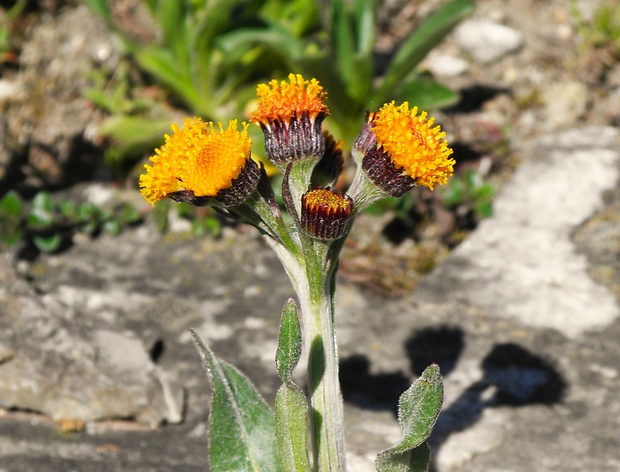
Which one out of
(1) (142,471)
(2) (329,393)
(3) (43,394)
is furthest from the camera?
(3) (43,394)

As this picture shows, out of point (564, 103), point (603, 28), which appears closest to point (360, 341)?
point (564, 103)

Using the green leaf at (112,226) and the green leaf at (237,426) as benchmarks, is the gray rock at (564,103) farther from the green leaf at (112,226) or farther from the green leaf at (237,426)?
the green leaf at (237,426)

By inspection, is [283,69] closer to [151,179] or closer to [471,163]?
[471,163]

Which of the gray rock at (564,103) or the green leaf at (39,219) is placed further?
the gray rock at (564,103)

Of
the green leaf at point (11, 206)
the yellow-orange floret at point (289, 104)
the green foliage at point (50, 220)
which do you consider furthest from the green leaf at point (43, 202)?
the yellow-orange floret at point (289, 104)

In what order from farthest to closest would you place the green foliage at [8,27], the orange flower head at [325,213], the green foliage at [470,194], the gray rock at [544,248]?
the green foliage at [8,27] < the green foliage at [470,194] < the gray rock at [544,248] < the orange flower head at [325,213]

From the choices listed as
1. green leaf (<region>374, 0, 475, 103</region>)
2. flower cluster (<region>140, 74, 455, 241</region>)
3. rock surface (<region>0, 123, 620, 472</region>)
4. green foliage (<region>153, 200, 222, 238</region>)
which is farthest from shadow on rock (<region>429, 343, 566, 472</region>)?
green leaf (<region>374, 0, 475, 103</region>)

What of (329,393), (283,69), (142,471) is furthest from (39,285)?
(329,393)
